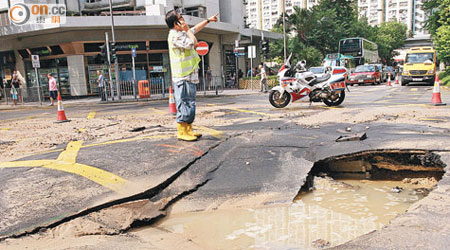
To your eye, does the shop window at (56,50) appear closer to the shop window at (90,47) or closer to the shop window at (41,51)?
the shop window at (41,51)

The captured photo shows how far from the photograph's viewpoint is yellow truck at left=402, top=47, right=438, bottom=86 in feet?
76.2

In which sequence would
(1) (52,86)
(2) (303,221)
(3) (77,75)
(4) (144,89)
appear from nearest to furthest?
(2) (303,221) → (1) (52,86) → (4) (144,89) → (3) (77,75)

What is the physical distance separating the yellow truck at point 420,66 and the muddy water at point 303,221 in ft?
73.1

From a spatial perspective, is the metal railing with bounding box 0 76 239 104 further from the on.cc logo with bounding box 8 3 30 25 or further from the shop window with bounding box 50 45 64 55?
the on.cc logo with bounding box 8 3 30 25

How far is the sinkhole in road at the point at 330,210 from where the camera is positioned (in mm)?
2924

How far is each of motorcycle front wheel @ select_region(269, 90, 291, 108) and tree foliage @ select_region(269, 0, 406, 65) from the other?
94.2 feet

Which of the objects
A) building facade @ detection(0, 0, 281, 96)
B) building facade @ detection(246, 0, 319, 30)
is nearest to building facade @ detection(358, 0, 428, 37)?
building facade @ detection(246, 0, 319, 30)

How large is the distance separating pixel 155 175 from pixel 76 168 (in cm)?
98

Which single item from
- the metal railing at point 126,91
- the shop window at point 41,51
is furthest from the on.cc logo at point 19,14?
the metal railing at point 126,91

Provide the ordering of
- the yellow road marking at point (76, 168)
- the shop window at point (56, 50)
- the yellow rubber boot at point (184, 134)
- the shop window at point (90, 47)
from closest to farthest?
the yellow road marking at point (76, 168) < the yellow rubber boot at point (184, 134) < the shop window at point (90, 47) < the shop window at point (56, 50)

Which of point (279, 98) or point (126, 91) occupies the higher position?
point (126, 91)

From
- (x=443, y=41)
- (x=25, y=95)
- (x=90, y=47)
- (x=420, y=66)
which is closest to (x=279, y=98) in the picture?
(x=443, y=41)

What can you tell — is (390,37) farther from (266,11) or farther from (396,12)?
(266,11)

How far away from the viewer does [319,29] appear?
44.8 m
